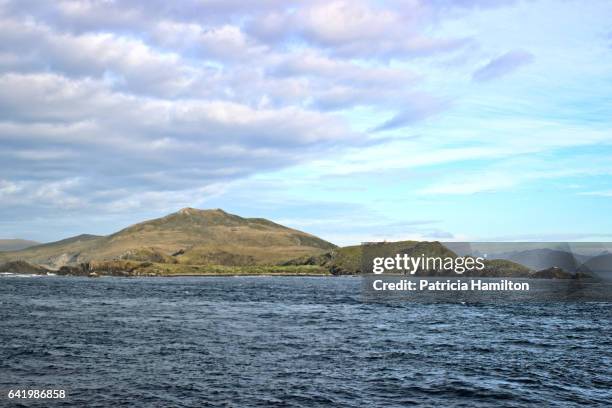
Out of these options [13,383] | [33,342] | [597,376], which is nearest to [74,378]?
[13,383]

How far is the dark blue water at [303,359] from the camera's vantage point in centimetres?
3928

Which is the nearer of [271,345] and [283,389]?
[283,389]

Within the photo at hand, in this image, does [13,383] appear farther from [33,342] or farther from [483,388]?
[483,388]

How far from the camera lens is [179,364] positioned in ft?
161

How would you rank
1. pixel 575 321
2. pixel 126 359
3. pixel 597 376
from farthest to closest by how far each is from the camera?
pixel 575 321 < pixel 126 359 < pixel 597 376

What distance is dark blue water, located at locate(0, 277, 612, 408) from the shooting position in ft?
129

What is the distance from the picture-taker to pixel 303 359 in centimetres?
5200

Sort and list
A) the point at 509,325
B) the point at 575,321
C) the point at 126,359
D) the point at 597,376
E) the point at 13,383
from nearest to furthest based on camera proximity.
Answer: the point at 13,383, the point at 597,376, the point at 126,359, the point at 509,325, the point at 575,321

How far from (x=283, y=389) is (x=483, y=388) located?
1458 cm

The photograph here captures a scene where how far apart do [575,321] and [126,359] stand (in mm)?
72112

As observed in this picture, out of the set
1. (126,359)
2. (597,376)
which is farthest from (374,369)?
(126,359)

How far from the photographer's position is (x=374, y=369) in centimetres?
4806

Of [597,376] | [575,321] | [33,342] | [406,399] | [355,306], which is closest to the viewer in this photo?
[406,399]

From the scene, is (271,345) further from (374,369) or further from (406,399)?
(406,399)
